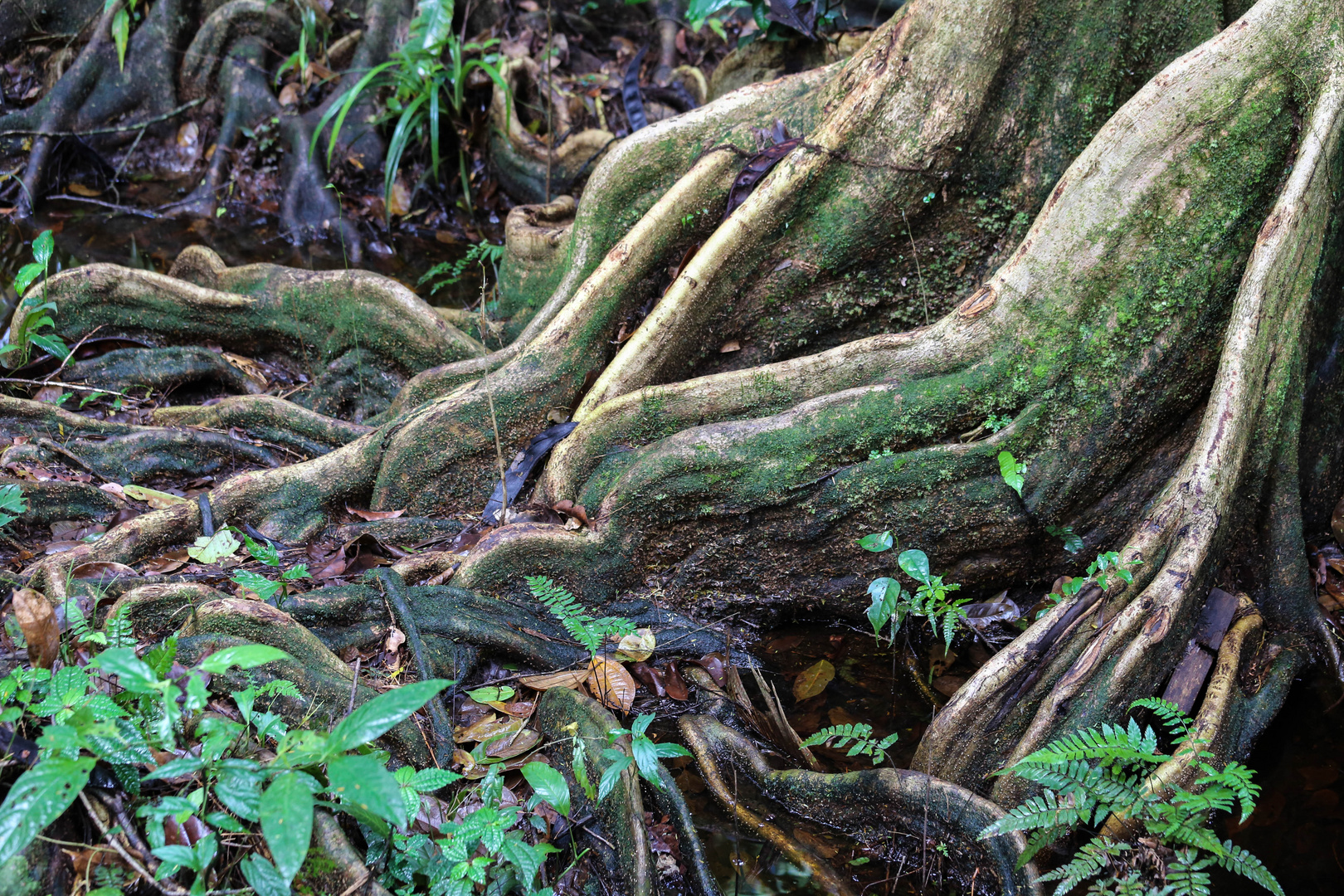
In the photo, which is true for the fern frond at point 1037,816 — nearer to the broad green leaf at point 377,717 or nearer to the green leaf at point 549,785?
the green leaf at point 549,785

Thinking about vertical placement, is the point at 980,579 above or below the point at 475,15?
below

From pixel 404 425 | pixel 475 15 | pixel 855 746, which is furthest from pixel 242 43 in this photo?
pixel 855 746

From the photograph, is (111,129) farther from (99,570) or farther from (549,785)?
(549,785)

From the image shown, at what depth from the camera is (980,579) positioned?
12.9 ft

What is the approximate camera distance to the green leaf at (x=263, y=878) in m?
1.97

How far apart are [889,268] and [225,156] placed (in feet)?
19.4

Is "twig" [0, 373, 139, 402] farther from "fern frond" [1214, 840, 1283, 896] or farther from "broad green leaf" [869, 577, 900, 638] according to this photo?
"fern frond" [1214, 840, 1283, 896]

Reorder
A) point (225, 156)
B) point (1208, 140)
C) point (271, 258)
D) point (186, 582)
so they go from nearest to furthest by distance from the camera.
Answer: point (186, 582), point (1208, 140), point (271, 258), point (225, 156)

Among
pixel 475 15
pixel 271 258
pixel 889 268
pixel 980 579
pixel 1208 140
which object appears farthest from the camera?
pixel 475 15

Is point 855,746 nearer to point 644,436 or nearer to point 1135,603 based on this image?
point 1135,603

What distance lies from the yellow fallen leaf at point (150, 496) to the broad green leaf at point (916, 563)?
315 cm

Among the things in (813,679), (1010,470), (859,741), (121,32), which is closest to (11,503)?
(813,679)

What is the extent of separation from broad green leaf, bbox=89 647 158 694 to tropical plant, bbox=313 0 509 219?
17.1ft

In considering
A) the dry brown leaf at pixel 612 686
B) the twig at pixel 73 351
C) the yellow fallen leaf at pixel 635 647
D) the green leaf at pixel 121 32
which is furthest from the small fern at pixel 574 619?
the green leaf at pixel 121 32
